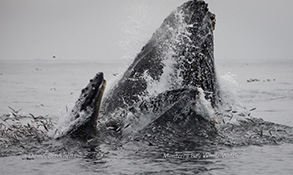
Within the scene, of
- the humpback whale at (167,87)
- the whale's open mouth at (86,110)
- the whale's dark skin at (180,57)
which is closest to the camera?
the whale's open mouth at (86,110)

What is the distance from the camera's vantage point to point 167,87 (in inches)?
332

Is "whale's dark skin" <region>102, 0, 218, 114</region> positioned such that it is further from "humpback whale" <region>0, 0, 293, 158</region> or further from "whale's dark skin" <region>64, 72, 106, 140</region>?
"whale's dark skin" <region>64, 72, 106, 140</region>

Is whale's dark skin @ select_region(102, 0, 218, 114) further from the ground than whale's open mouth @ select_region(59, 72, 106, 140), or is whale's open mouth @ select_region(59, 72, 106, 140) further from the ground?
whale's dark skin @ select_region(102, 0, 218, 114)

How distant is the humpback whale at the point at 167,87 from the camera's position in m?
7.25

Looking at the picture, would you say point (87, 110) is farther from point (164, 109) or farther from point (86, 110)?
point (164, 109)

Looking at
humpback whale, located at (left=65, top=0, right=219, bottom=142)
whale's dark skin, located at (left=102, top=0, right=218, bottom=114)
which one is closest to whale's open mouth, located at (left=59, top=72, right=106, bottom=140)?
humpback whale, located at (left=65, top=0, right=219, bottom=142)

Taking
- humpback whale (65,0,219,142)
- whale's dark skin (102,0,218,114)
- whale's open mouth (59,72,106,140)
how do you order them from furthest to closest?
whale's dark skin (102,0,218,114)
humpback whale (65,0,219,142)
whale's open mouth (59,72,106,140)

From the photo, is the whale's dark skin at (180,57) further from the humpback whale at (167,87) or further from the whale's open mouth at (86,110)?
the whale's open mouth at (86,110)

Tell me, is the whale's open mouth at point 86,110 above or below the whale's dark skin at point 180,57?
below

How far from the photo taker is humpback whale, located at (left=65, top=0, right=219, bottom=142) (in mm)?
Result: 7254

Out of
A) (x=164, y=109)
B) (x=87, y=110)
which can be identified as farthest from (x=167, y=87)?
(x=87, y=110)

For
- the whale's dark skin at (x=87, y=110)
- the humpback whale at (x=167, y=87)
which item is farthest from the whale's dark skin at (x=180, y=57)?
the whale's dark skin at (x=87, y=110)

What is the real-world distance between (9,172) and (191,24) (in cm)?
456

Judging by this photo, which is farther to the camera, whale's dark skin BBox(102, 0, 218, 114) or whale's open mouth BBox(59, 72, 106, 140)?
whale's dark skin BBox(102, 0, 218, 114)
